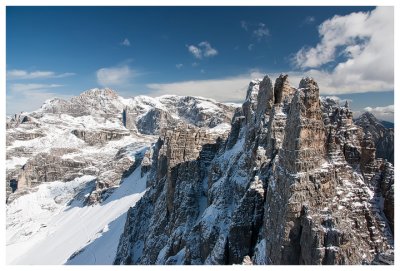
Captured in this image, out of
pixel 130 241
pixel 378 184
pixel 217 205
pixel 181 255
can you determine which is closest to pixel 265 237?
pixel 378 184

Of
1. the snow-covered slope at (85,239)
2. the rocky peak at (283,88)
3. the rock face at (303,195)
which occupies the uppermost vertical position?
the rocky peak at (283,88)

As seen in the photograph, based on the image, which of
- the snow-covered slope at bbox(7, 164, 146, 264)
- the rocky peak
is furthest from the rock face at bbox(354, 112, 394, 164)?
the snow-covered slope at bbox(7, 164, 146, 264)

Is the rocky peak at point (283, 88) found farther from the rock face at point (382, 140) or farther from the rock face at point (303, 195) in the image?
the rock face at point (382, 140)

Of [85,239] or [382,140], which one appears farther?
[85,239]

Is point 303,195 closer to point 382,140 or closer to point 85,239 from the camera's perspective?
point 382,140

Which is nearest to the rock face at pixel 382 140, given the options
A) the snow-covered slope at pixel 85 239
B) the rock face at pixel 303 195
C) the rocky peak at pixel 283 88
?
the rocky peak at pixel 283 88

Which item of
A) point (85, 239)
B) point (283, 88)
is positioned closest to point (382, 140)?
point (283, 88)

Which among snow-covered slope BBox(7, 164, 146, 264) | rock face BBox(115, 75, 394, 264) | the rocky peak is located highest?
the rocky peak

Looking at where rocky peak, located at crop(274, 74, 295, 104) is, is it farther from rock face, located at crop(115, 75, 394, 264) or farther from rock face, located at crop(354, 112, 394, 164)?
rock face, located at crop(354, 112, 394, 164)

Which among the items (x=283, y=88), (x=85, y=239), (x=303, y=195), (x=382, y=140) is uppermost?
(x=283, y=88)

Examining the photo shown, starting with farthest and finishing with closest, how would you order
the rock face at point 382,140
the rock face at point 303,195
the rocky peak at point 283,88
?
1. the rock face at point 382,140
2. the rocky peak at point 283,88
3. the rock face at point 303,195

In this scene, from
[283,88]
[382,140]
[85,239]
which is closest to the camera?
[283,88]
